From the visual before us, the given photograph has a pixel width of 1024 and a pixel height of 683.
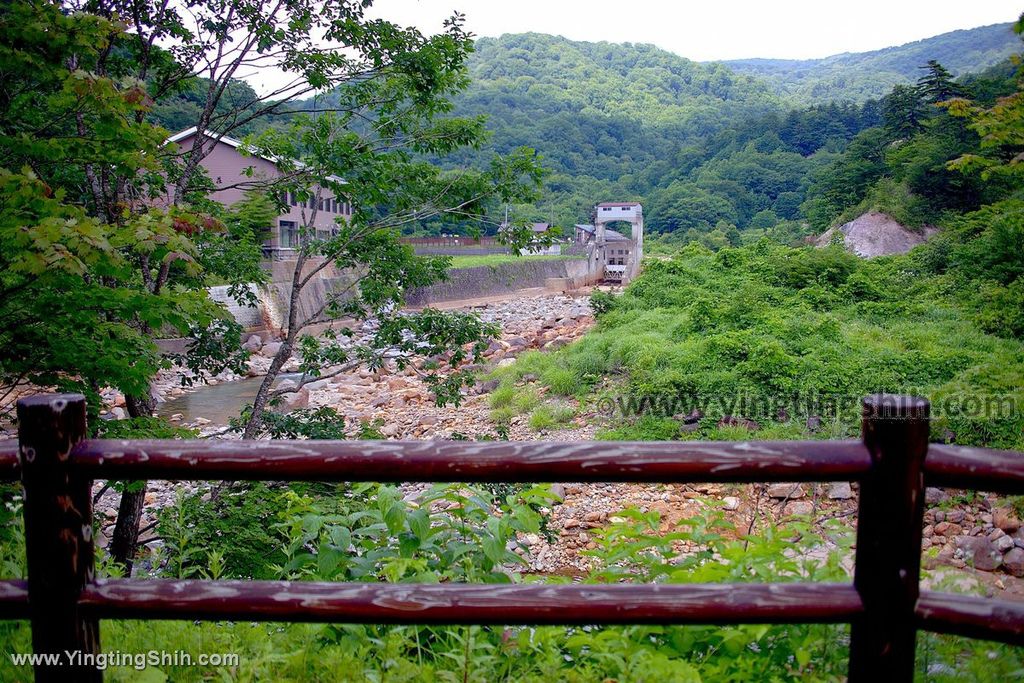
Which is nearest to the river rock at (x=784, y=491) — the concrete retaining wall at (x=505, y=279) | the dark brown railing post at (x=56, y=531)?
the dark brown railing post at (x=56, y=531)

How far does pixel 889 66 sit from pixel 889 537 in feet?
426

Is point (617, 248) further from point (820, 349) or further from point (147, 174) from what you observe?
point (147, 174)

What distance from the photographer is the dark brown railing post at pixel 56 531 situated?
1.80m

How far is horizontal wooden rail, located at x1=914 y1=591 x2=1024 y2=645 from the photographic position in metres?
1.72

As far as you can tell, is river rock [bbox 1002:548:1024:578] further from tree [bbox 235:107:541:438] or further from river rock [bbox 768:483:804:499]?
tree [bbox 235:107:541:438]

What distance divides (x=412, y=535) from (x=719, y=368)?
900 centimetres

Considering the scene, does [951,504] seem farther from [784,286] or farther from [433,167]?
[784,286]

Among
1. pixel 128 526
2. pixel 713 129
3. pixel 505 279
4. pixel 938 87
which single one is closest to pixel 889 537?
pixel 128 526

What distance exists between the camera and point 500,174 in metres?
7.68

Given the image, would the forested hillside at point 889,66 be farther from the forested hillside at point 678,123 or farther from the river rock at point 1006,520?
the river rock at point 1006,520

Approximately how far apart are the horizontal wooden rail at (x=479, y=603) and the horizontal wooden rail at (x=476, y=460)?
299 mm

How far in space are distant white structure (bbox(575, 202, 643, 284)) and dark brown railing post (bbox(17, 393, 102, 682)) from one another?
36765mm

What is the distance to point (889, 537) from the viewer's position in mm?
1730

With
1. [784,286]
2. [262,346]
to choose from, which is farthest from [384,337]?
[262,346]
